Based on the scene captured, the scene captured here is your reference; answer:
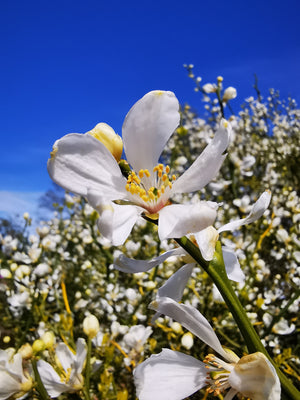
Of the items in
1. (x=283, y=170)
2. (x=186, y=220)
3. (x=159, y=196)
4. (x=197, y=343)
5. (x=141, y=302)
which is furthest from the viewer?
(x=283, y=170)

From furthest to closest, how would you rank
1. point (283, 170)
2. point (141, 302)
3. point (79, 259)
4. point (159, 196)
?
point (283, 170) < point (79, 259) < point (141, 302) < point (159, 196)

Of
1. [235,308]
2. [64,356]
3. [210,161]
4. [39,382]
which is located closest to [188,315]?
[235,308]

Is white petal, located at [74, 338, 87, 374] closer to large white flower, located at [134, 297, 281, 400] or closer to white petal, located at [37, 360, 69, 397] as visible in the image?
white petal, located at [37, 360, 69, 397]

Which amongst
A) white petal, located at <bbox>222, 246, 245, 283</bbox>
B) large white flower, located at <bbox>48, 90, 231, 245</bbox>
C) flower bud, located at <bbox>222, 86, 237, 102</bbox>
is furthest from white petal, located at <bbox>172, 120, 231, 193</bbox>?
flower bud, located at <bbox>222, 86, 237, 102</bbox>

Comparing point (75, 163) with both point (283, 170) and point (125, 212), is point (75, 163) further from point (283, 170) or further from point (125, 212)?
point (283, 170)

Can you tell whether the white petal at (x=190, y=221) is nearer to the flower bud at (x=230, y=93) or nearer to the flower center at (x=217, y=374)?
the flower center at (x=217, y=374)

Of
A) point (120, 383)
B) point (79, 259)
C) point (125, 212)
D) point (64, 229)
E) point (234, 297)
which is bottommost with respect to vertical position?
point (120, 383)

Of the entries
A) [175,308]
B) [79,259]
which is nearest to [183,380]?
[175,308]

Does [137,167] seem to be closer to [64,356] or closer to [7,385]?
[7,385]
